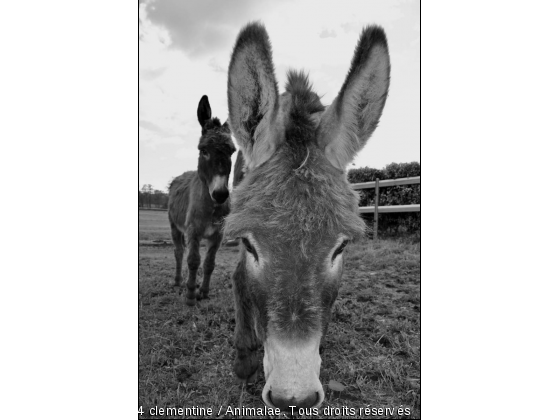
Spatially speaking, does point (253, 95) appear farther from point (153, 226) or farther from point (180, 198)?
point (180, 198)

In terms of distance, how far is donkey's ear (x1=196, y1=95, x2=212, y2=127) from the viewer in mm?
3857

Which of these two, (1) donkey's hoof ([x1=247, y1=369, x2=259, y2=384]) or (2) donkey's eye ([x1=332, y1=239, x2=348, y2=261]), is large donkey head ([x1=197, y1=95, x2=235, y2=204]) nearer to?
(1) donkey's hoof ([x1=247, y1=369, x2=259, y2=384])

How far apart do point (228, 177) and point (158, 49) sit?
162 cm

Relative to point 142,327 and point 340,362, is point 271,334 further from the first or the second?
point 142,327

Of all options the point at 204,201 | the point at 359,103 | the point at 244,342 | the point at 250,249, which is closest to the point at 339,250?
the point at 250,249

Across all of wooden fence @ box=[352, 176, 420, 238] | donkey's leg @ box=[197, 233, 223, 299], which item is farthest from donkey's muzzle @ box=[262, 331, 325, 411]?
donkey's leg @ box=[197, 233, 223, 299]

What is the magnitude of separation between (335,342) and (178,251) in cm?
363

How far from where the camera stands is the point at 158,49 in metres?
3.33

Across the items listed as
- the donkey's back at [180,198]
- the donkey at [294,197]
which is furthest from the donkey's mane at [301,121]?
the donkey's back at [180,198]

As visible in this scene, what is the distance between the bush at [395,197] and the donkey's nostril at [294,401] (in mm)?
2083

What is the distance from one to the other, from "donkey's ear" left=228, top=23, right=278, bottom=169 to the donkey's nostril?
4.69ft

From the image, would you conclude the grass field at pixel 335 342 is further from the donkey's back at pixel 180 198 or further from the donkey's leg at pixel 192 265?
the donkey's back at pixel 180 198

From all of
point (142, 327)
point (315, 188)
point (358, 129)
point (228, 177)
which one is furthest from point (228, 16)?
point (142, 327)
